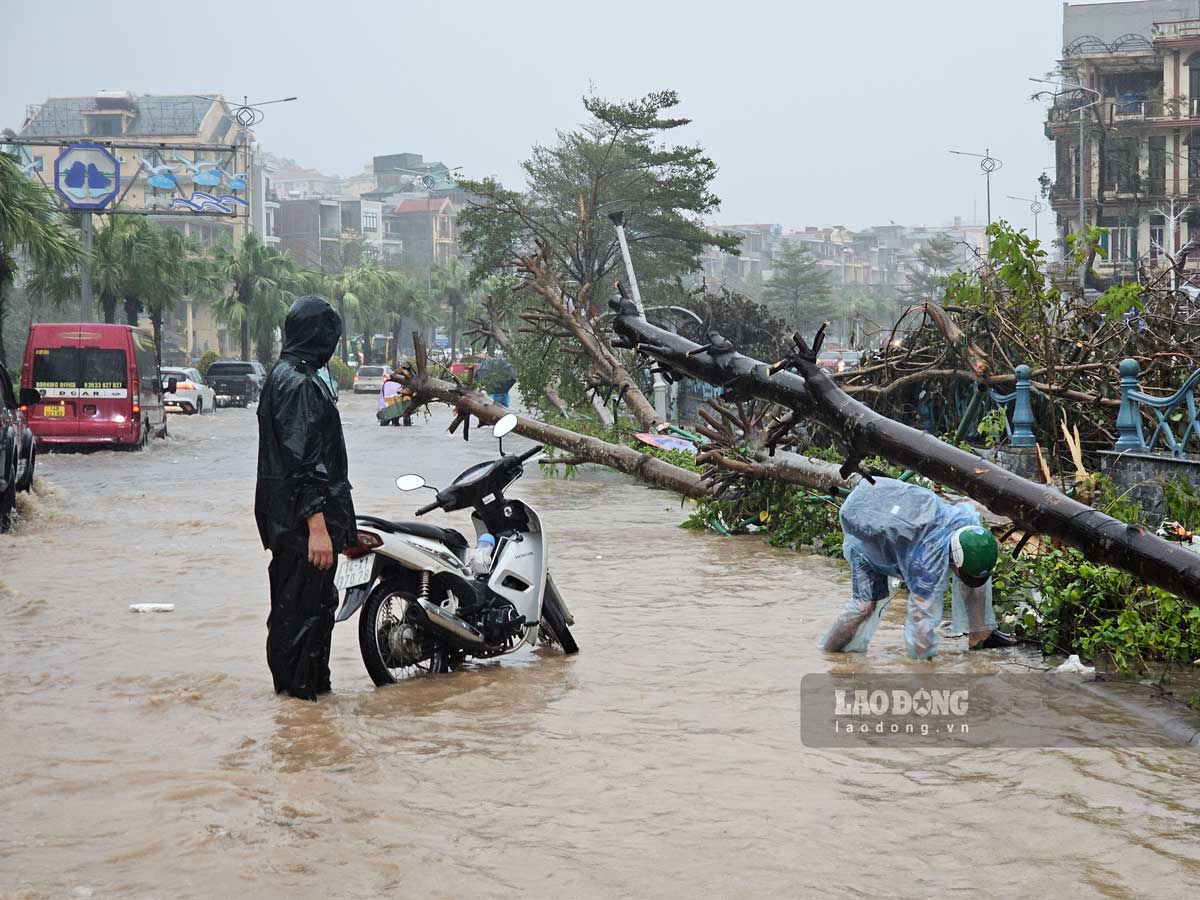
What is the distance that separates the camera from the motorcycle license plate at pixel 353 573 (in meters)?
7.03

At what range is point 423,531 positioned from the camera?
757 cm

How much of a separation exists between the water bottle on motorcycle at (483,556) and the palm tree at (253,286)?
2455 inches

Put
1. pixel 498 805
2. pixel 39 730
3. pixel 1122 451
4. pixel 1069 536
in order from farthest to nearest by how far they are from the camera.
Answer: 1. pixel 1122 451
2. pixel 39 730
3. pixel 498 805
4. pixel 1069 536

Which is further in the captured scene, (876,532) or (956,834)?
(876,532)

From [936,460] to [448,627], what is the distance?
4.77 meters

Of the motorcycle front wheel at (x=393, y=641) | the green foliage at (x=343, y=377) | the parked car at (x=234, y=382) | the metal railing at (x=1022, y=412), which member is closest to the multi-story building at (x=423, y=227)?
the green foliage at (x=343, y=377)

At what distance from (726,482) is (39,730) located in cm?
856

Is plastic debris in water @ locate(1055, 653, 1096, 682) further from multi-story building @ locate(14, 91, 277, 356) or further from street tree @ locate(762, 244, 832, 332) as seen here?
street tree @ locate(762, 244, 832, 332)

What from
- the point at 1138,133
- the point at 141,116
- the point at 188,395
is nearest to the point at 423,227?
the point at 141,116

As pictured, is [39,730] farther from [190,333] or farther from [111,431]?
[190,333]

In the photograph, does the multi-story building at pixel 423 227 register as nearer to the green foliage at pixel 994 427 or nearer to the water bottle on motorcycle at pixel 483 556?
the green foliage at pixel 994 427

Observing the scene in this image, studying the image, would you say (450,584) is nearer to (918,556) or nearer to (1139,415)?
(918,556)

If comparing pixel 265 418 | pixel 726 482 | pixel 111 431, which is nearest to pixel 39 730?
pixel 265 418

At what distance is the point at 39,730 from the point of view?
267 inches
